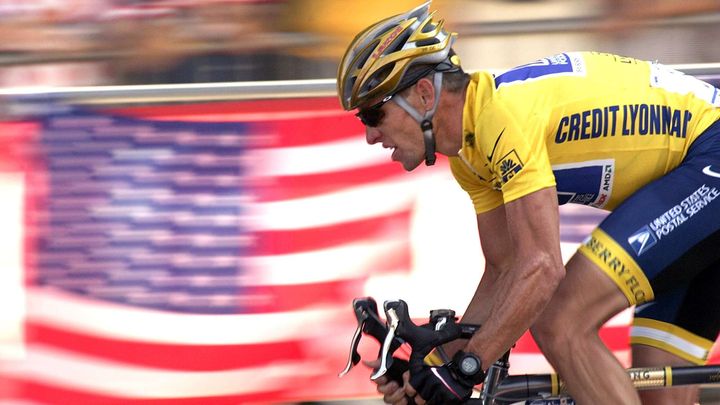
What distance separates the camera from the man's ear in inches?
152


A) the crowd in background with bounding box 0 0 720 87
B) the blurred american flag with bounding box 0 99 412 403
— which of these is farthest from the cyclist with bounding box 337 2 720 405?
the crowd in background with bounding box 0 0 720 87

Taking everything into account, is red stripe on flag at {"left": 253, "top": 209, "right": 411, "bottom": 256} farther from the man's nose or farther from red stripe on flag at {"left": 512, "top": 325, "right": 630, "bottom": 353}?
the man's nose

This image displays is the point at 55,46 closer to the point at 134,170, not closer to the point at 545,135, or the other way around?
the point at 134,170

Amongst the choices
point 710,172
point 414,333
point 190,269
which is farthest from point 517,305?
point 190,269

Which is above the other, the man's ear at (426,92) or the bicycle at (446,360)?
the man's ear at (426,92)

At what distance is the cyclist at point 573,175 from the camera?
12.1ft

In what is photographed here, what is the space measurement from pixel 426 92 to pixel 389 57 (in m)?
0.17

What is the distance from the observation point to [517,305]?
3.66 meters

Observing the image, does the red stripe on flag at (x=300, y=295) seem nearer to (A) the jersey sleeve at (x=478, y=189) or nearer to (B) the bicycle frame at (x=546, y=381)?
(A) the jersey sleeve at (x=478, y=189)

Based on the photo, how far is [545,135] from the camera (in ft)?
12.6

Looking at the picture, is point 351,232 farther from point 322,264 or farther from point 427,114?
point 427,114

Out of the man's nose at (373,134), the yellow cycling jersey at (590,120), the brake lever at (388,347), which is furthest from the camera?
the man's nose at (373,134)

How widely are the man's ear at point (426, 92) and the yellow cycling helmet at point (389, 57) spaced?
0.09ft

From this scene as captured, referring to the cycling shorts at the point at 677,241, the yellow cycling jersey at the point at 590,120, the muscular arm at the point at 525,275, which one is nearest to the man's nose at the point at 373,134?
the yellow cycling jersey at the point at 590,120
